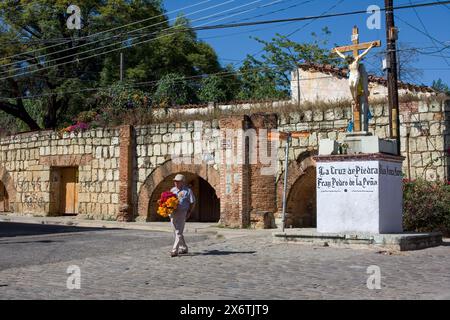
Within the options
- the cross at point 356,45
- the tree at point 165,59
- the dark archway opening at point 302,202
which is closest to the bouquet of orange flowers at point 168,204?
the cross at point 356,45

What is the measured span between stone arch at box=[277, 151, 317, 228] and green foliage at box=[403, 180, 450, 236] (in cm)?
316

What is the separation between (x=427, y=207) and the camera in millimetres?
15117

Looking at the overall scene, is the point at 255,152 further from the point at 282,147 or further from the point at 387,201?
the point at 387,201

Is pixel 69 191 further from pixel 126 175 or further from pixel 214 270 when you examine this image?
pixel 214 270

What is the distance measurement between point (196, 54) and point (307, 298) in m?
35.4

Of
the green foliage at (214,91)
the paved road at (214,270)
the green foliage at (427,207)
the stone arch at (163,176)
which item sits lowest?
the paved road at (214,270)

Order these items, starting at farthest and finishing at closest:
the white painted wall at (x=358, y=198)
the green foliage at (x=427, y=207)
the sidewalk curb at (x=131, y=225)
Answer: the sidewalk curb at (x=131, y=225)
the green foliage at (x=427, y=207)
the white painted wall at (x=358, y=198)

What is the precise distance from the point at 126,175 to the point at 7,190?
757 centimetres

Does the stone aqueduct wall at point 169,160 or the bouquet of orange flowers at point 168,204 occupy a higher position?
the stone aqueduct wall at point 169,160

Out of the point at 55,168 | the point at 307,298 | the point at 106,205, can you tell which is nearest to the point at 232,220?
the point at 106,205

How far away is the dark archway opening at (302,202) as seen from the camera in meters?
17.9

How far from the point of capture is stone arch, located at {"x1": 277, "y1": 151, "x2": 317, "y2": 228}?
17781 millimetres

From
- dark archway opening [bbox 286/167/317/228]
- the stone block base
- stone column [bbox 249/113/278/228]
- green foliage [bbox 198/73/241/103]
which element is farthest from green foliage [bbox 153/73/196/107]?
the stone block base

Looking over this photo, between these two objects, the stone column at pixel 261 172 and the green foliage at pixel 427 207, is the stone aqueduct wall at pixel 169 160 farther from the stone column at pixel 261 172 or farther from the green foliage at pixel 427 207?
Answer: the green foliage at pixel 427 207
